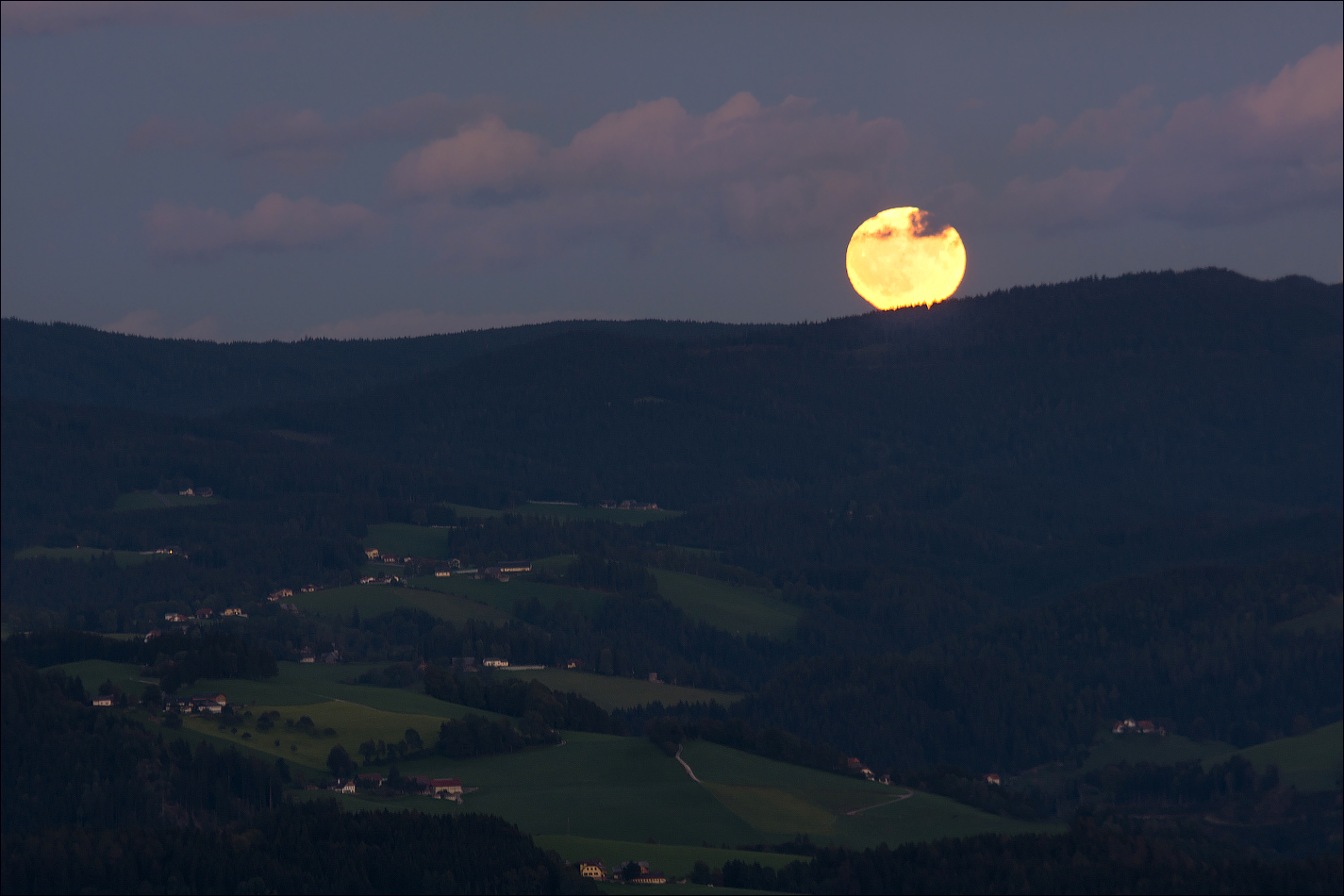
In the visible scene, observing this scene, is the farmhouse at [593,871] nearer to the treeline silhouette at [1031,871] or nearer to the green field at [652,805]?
the green field at [652,805]

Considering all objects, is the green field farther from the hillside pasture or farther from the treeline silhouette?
the treeline silhouette

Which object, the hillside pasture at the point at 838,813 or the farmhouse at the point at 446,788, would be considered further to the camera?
the farmhouse at the point at 446,788

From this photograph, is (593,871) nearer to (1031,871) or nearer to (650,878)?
(650,878)

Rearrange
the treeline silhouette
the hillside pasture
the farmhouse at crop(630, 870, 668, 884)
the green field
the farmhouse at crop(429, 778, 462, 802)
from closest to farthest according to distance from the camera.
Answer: the farmhouse at crop(630, 870, 668, 884) → the treeline silhouette → the green field → the hillside pasture → the farmhouse at crop(429, 778, 462, 802)

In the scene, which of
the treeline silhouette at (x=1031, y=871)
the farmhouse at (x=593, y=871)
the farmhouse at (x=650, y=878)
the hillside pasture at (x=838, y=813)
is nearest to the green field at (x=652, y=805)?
the hillside pasture at (x=838, y=813)

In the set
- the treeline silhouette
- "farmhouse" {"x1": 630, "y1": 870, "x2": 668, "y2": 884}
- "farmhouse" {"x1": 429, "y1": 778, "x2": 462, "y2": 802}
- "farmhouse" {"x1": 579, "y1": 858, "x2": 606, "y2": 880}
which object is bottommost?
the treeline silhouette

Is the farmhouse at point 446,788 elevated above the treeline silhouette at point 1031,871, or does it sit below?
above

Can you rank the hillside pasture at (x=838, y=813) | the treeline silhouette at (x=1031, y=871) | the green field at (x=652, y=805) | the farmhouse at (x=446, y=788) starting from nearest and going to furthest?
the treeline silhouette at (x=1031, y=871) < the green field at (x=652, y=805) < the hillside pasture at (x=838, y=813) < the farmhouse at (x=446, y=788)

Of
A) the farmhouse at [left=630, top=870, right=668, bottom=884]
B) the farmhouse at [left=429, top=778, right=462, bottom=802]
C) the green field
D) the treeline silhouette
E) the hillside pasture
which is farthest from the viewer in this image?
the farmhouse at [left=429, top=778, right=462, bottom=802]

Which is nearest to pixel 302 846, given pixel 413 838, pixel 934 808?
pixel 413 838

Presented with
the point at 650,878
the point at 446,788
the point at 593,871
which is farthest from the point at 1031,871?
the point at 446,788

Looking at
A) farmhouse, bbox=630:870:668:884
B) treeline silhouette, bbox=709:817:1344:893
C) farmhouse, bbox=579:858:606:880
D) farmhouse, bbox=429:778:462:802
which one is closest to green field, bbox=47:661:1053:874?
farmhouse, bbox=429:778:462:802

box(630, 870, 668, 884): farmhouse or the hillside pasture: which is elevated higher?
box(630, 870, 668, 884): farmhouse
